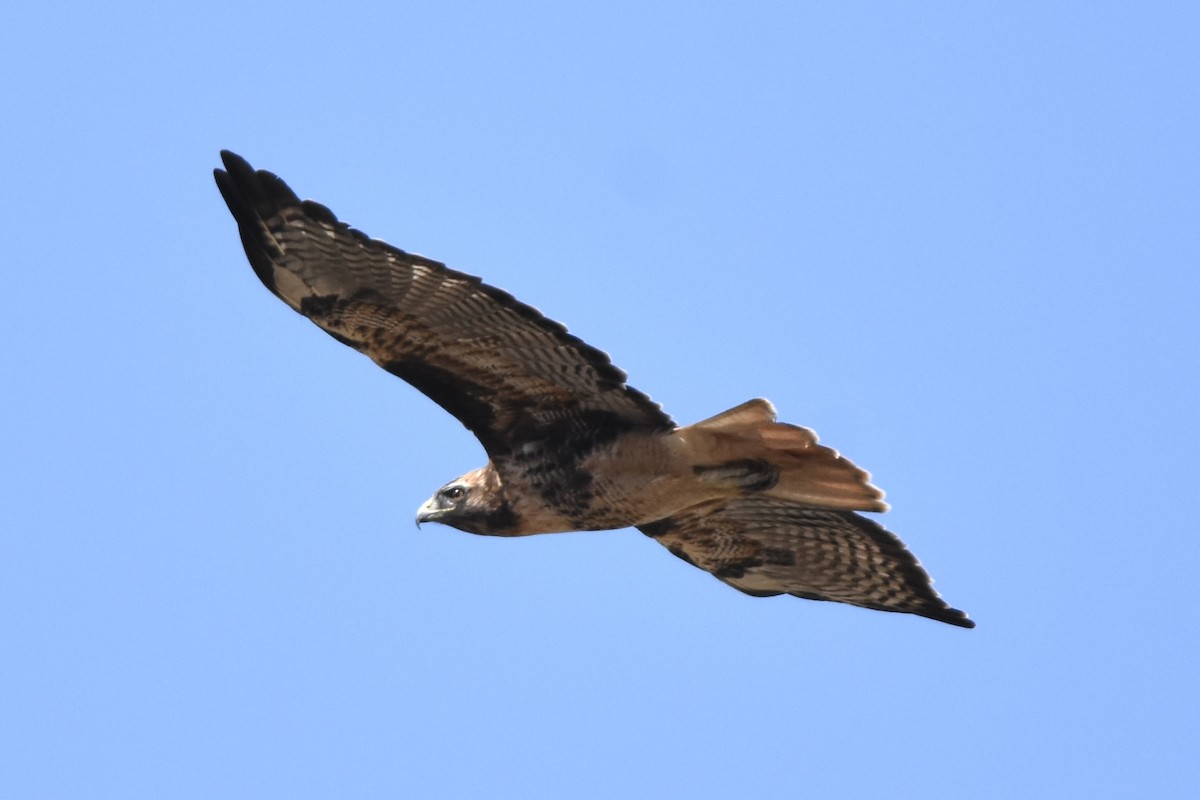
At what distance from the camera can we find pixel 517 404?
33.2 feet

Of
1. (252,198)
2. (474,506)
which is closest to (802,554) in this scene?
(474,506)

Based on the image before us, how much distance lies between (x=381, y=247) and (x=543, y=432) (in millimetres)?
1410

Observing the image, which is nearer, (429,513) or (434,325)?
(434,325)

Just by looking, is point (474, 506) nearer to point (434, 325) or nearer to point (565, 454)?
point (565, 454)

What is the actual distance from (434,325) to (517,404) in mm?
673

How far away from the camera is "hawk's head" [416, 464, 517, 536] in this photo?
33.7ft

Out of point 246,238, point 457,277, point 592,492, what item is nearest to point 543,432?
point 592,492

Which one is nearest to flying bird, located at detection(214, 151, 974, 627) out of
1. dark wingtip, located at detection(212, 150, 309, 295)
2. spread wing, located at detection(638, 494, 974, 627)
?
dark wingtip, located at detection(212, 150, 309, 295)

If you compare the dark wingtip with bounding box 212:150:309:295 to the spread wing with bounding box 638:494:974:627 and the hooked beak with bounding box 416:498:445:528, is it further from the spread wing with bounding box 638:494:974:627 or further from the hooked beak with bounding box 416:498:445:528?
the spread wing with bounding box 638:494:974:627

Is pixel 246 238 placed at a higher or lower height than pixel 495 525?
higher

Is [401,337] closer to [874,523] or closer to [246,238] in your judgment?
[246,238]

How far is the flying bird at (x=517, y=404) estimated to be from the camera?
9.52 metres

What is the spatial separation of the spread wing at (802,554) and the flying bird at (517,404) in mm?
235

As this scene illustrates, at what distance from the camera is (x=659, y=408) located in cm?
993
